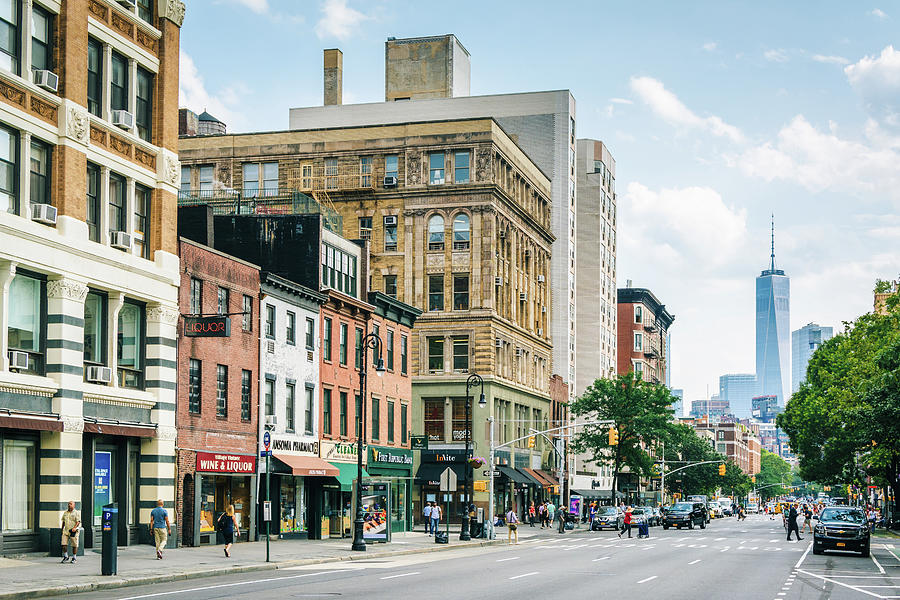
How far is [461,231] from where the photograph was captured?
7900 centimetres

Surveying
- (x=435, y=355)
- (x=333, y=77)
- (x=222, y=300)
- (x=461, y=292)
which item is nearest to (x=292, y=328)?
(x=222, y=300)

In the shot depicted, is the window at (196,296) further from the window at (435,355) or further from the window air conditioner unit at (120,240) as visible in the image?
the window at (435,355)

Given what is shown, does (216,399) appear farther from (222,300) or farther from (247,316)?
(247,316)

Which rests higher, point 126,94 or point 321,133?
point 321,133

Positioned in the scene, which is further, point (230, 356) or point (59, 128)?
point (230, 356)

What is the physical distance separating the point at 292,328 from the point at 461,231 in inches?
1204

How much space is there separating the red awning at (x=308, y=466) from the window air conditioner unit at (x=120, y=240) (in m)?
A: 13.1

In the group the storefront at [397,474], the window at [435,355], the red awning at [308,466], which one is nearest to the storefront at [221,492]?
the red awning at [308,466]

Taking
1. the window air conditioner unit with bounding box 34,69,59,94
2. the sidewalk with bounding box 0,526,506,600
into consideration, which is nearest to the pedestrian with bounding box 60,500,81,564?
the sidewalk with bounding box 0,526,506,600

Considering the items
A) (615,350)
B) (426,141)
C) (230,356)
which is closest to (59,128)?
(230,356)

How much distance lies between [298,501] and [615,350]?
88.3 metres

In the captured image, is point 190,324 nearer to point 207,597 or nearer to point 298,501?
point 298,501

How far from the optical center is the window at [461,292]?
79.3 m

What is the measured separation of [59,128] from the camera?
33.6 metres
